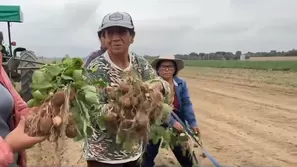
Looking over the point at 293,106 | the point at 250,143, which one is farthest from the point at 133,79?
the point at 293,106

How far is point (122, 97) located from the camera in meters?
2.18

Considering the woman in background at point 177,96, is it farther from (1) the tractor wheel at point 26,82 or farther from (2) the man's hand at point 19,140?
(1) the tractor wheel at point 26,82

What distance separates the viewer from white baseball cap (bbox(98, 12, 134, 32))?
99.7 inches

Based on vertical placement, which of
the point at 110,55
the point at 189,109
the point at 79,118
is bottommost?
the point at 189,109

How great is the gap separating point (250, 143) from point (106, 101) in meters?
5.23

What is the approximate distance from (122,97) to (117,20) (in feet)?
1.87

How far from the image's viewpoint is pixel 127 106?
7.02 feet

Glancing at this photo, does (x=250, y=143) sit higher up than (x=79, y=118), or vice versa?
(x=79, y=118)

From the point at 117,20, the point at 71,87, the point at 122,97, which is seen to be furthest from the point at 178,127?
the point at 71,87

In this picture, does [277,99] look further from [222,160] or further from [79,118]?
[79,118]

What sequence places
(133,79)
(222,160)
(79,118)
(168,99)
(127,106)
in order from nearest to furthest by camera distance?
1. (79,118)
2. (127,106)
3. (133,79)
4. (168,99)
5. (222,160)

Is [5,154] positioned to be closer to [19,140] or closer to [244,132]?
[19,140]

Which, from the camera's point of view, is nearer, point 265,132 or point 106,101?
point 106,101

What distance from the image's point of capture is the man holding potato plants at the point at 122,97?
2143 mm
